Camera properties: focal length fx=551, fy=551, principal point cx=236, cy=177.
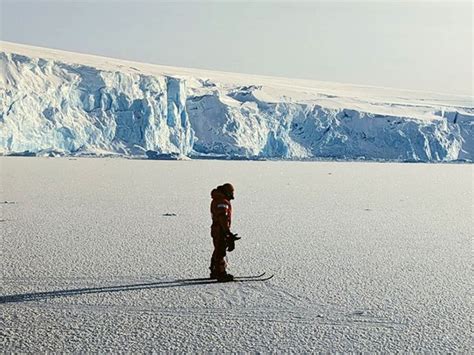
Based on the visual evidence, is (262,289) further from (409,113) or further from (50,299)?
(409,113)

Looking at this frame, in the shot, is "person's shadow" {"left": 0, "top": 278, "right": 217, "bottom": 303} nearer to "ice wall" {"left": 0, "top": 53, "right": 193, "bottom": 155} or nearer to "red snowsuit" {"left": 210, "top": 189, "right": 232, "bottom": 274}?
"red snowsuit" {"left": 210, "top": 189, "right": 232, "bottom": 274}

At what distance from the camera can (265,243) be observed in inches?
279

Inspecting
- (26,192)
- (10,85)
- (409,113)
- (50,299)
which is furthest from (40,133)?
(409,113)

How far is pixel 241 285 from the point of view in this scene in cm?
486

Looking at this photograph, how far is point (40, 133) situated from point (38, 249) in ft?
87.6

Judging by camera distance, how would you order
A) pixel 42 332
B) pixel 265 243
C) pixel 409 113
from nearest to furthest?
pixel 42 332 → pixel 265 243 → pixel 409 113

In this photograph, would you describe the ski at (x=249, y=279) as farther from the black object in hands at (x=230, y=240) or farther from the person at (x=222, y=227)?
the black object in hands at (x=230, y=240)

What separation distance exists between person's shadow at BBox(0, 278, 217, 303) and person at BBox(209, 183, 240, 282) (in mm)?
137

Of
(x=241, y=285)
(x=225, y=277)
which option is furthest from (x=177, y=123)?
(x=241, y=285)

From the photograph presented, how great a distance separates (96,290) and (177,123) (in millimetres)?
32528

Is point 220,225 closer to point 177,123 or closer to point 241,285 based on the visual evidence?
point 241,285

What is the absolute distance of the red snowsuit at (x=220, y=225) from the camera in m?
4.86

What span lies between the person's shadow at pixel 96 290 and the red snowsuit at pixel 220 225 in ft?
0.56

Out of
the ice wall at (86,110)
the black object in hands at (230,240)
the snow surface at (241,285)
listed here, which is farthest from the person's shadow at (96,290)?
the ice wall at (86,110)
